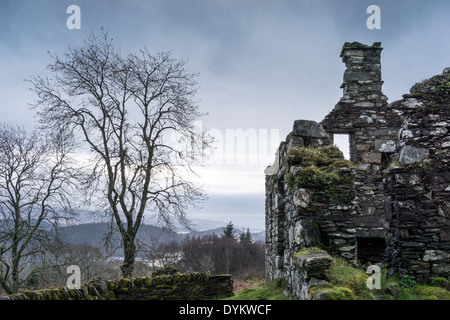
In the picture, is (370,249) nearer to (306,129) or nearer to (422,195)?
(422,195)

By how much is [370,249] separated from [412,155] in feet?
13.5

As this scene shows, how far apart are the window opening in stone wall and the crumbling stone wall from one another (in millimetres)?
4591

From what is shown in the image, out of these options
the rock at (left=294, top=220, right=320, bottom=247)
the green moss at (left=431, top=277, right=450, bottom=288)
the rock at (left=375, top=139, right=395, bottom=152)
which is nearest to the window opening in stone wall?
the rock at (left=375, top=139, right=395, bottom=152)

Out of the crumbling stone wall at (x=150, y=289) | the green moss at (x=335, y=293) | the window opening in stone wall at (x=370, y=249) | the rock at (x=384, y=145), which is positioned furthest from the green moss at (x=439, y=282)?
the crumbling stone wall at (x=150, y=289)

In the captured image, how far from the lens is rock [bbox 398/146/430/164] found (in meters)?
5.88

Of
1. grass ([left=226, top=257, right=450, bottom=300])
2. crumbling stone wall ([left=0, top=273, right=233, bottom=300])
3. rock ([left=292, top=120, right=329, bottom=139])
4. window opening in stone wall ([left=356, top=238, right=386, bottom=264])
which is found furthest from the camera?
window opening in stone wall ([left=356, top=238, right=386, bottom=264])

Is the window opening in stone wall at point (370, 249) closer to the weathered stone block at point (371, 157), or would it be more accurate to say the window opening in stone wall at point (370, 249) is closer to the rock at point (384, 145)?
the weathered stone block at point (371, 157)

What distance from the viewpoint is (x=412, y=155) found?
5941 mm

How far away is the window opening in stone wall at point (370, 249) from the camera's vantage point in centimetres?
870

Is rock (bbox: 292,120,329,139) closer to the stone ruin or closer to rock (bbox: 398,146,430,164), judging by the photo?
the stone ruin

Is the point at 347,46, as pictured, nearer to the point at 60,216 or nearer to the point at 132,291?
the point at 132,291

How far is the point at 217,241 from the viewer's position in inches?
2215
